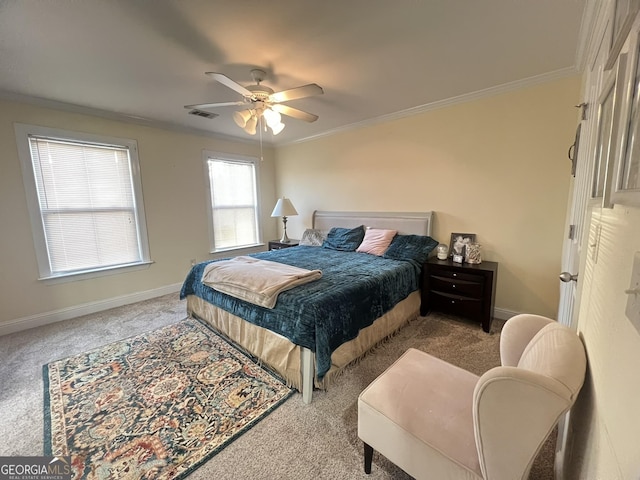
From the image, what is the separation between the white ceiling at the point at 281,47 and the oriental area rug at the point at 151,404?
2.43 meters

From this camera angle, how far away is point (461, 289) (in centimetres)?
277

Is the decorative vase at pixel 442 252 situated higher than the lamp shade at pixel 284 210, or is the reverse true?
the lamp shade at pixel 284 210

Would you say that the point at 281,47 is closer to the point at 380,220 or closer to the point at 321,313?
the point at 321,313

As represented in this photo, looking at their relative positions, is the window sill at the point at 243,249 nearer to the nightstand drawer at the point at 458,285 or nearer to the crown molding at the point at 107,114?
the crown molding at the point at 107,114

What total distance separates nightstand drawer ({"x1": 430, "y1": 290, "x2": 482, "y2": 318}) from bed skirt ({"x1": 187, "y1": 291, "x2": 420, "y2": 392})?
218 mm

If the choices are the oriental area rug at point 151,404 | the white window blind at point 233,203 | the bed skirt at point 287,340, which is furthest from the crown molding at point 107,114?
the oriental area rug at point 151,404

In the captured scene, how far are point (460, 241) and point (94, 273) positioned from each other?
4422 millimetres

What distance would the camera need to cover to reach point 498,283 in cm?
298

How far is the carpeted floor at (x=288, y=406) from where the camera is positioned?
1376 millimetres

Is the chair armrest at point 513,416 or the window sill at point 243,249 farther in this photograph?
the window sill at point 243,249

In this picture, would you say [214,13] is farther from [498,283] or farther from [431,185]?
[498,283]

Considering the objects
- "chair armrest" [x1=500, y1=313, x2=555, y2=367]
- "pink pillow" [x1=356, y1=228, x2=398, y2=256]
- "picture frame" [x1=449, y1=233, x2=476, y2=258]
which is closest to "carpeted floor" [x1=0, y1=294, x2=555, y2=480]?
Result: "chair armrest" [x1=500, y1=313, x2=555, y2=367]

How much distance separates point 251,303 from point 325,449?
1118 millimetres

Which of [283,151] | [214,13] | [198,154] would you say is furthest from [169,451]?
[283,151]
